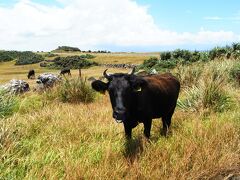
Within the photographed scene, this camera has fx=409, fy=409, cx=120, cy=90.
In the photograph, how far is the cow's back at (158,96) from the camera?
774 centimetres

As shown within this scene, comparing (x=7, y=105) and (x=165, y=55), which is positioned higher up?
(x=7, y=105)

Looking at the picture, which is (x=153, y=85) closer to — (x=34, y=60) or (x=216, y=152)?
(x=216, y=152)

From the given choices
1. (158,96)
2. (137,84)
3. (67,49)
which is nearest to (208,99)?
(158,96)

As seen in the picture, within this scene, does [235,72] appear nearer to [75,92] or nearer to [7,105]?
[75,92]

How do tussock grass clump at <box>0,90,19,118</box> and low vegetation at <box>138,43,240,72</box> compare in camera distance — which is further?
low vegetation at <box>138,43,240,72</box>

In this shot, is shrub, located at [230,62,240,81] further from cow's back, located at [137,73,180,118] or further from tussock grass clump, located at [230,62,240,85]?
cow's back, located at [137,73,180,118]

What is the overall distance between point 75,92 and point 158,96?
6173 millimetres

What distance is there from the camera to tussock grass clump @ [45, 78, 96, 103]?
46.6 feet

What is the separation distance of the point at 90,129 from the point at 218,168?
3.06 m

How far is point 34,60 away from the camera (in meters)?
97.6

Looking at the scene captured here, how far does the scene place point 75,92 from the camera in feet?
46.5

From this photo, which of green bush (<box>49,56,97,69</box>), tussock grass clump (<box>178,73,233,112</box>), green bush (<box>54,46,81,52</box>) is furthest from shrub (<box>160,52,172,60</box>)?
green bush (<box>54,46,81,52</box>)

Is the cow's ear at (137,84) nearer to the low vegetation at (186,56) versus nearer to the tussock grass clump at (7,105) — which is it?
the tussock grass clump at (7,105)

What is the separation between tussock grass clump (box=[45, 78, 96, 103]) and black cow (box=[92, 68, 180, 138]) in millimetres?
5057
